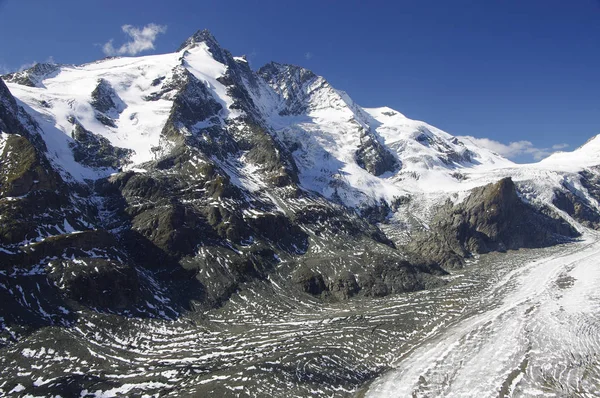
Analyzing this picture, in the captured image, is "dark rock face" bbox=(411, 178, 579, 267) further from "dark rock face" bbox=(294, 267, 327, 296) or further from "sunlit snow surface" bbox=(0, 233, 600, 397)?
"dark rock face" bbox=(294, 267, 327, 296)

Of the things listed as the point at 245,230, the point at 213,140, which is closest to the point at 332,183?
the point at 213,140

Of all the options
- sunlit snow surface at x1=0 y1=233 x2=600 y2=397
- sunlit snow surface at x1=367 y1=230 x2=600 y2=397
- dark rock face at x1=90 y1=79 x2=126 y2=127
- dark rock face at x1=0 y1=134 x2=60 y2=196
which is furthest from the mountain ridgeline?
sunlit snow surface at x1=367 y1=230 x2=600 y2=397

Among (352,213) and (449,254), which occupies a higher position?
(352,213)

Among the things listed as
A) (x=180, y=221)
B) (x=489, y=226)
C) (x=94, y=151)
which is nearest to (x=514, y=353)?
(x=180, y=221)

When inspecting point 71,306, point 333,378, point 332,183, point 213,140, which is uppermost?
point 213,140

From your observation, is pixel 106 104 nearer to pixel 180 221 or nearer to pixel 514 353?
pixel 180 221

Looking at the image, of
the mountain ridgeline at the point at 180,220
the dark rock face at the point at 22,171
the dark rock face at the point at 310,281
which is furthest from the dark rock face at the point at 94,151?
the dark rock face at the point at 310,281

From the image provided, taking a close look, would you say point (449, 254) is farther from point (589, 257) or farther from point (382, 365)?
point (382, 365)
